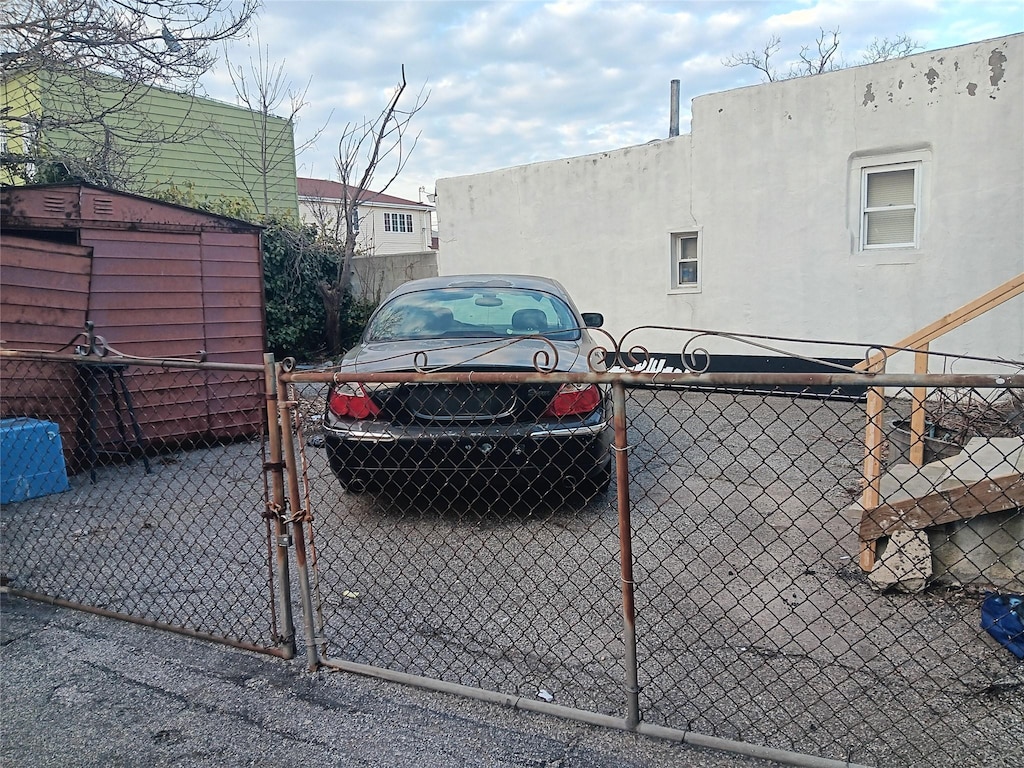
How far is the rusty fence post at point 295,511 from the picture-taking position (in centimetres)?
235

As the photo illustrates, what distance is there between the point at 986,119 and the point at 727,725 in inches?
280

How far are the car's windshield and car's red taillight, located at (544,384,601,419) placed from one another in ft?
2.77

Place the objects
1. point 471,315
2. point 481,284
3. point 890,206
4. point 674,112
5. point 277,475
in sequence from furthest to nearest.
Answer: point 674,112
point 890,206
point 481,284
point 471,315
point 277,475

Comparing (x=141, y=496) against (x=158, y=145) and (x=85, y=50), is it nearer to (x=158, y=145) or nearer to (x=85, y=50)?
(x=85, y=50)

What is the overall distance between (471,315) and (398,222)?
25.3 metres

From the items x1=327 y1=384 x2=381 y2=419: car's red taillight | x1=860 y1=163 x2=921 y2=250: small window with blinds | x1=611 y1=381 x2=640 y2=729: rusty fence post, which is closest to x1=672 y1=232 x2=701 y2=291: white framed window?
x1=860 y1=163 x2=921 y2=250: small window with blinds

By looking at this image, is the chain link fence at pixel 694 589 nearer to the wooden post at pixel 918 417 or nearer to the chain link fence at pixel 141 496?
the wooden post at pixel 918 417

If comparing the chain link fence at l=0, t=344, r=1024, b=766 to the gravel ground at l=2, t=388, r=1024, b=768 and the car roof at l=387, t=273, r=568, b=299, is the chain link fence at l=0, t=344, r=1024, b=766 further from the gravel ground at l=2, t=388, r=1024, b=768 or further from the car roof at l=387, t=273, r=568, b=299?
the car roof at l=387, t=273, r=568, b=299

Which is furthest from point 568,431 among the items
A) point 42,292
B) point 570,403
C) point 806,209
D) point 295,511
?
point 806,209

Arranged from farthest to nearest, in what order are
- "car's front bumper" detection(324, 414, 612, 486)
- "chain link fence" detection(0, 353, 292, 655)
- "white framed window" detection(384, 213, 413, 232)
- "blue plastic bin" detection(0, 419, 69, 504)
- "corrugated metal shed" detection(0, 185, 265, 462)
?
"white framed window" detection(384, 213, 413, 232) < "corrugated metal shed" detection(0, 185, 265, 462) < "blue plastic bin" detection(0, 419, 69, 504) < "car's front bumper" detection(324, 414, 612, 486) < "chain link fence" detection(0, 353, 292, 655)

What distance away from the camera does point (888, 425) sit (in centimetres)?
609

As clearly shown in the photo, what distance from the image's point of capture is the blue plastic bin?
468 cm

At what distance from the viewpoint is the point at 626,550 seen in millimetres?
2061

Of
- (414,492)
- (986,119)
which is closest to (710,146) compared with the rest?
(986,119)
